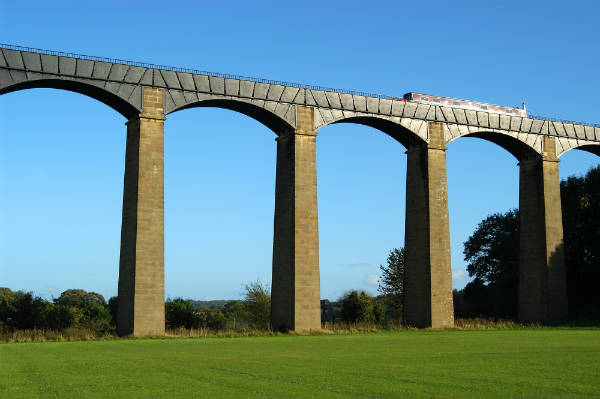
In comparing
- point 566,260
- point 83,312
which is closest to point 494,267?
point 566,260

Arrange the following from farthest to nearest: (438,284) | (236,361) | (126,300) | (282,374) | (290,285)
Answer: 1. (438,284)
2. (290,285)
3. (126,300)
4. (236,361)
5. (282,374)

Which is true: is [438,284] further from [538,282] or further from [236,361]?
[236,361]

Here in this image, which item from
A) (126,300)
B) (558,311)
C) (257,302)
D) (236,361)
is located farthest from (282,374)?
(558,311)

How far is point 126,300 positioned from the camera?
127ft

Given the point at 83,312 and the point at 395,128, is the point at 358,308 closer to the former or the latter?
the point at 83,312

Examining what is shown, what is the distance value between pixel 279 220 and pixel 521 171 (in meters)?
22.3

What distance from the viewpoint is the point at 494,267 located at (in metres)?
71.1

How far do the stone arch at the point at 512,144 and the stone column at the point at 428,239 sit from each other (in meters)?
4.83

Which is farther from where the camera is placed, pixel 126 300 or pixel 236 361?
pixel 126 300

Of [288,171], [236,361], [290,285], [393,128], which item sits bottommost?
[236,361]

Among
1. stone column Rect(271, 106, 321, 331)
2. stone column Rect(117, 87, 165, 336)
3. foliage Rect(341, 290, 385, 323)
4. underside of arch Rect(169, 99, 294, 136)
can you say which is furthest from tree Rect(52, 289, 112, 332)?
foliage Rect(341, 290, 385, 323)

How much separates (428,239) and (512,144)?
12609 millimetres

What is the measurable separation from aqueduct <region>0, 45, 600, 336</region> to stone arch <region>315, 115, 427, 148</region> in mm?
87

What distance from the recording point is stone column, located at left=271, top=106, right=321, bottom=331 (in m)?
42.9
